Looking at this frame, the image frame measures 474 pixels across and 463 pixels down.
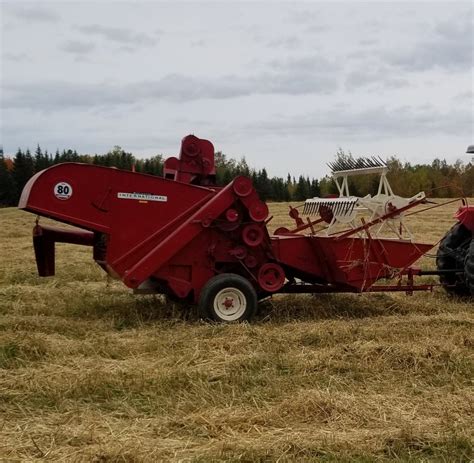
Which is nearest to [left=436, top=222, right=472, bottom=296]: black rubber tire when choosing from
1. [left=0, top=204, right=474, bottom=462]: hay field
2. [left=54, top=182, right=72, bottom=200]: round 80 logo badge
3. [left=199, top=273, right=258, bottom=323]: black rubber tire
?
[left=0, top=204, right=474, bottom=462]: hay field

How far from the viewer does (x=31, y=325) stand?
599 centimetres

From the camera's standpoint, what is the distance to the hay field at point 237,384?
3.33 m

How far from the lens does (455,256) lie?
7848 millimetres

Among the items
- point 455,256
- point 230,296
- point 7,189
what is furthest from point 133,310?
point 7,189

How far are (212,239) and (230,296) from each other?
0.58m

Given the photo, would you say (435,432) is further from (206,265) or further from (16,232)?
(16,232)

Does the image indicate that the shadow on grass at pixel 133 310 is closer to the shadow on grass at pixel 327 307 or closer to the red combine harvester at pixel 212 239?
the red combine harvester at pixel 212 239

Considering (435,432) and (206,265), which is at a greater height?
(206,265)

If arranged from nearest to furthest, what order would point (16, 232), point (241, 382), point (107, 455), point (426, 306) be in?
point (107, 455) → point (241, 382) → point (426, 306) → point (16, 232)

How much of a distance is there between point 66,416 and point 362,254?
12.8ft

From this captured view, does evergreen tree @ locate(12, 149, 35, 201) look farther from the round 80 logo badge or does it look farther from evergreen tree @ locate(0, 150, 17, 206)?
the round 80 logo badge

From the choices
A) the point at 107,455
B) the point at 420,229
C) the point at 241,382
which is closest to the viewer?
the point at 107,455

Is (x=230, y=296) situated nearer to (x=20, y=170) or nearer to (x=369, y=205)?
(x=369, y=205)

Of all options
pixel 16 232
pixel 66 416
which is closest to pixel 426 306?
pixel 66 416
